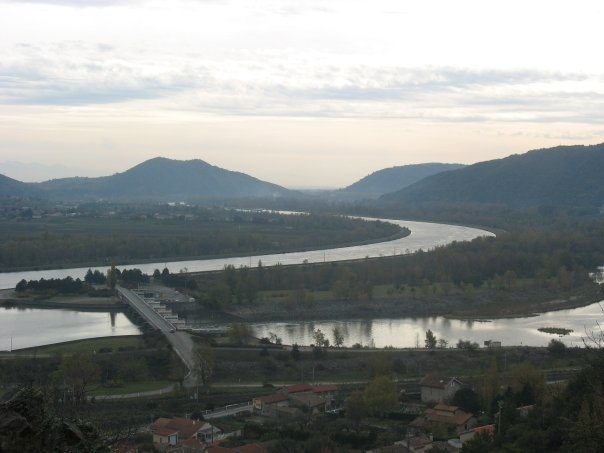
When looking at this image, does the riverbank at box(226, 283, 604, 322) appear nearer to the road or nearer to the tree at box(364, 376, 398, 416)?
the road

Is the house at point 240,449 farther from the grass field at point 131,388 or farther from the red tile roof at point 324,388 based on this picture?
the grass field at point 131,388

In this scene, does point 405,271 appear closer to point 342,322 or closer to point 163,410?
point 342,322

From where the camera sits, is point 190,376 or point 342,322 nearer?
point 190,376

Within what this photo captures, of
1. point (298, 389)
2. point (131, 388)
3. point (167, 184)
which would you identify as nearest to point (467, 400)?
point (298, 389)

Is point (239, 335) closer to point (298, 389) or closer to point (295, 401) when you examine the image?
point (298, 389)

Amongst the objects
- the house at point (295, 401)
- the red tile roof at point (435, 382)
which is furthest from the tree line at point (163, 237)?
the red tile roof at point (435, 382)

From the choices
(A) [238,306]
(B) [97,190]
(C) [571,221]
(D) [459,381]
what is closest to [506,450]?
(D) [459,381]
